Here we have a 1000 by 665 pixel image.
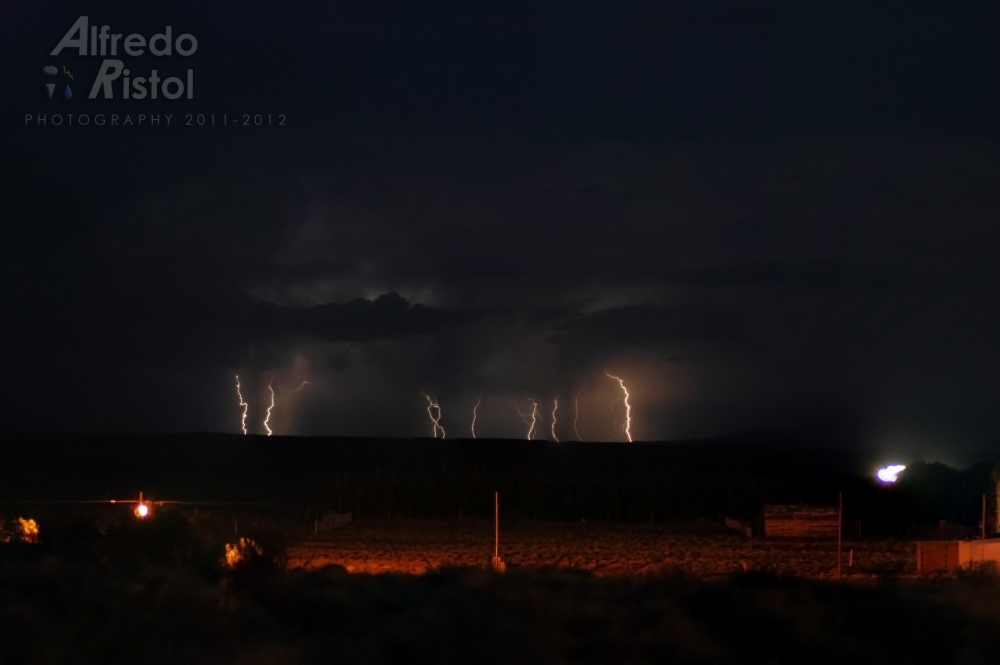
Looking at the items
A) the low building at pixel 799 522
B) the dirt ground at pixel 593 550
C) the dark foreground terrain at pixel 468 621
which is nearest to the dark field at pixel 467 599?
the dark foreground terrain at pixel 468 621

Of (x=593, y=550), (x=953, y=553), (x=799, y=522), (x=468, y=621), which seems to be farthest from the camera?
(x=799, y=522)

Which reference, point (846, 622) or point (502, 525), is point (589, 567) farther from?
point (502, 525)

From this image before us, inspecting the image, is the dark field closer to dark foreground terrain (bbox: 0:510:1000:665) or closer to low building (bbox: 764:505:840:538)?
dark foreground terrain (bbox: 0:510:1000:665)

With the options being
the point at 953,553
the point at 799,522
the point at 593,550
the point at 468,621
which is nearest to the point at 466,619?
the point at 468,621

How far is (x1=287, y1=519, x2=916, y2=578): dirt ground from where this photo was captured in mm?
28094

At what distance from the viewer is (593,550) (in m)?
34.7

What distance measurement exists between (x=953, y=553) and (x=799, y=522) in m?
15.8

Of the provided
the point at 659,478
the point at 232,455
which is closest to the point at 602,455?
the point at 659,478

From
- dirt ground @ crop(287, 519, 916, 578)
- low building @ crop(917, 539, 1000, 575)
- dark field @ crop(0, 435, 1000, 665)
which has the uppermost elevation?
dark field @ crop(0, 435, 1000, 665)

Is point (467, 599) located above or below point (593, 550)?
above

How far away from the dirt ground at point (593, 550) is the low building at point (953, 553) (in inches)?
43.7

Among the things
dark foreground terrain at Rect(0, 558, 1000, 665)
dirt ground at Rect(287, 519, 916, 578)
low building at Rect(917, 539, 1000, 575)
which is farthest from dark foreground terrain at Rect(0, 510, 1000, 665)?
dirt ground at Rect(287, 519, 916, 578)

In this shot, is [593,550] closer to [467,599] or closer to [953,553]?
[953,553]

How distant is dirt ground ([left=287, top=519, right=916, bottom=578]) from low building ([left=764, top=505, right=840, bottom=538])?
3.47ft
